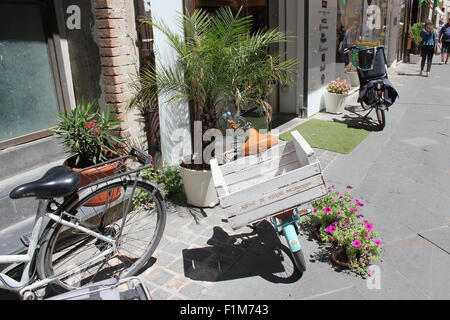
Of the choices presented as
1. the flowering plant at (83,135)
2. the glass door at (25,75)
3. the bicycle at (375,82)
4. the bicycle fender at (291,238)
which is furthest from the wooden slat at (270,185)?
the bicycle at (375,82)

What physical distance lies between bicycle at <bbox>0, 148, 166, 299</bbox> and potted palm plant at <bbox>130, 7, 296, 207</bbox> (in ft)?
3.48

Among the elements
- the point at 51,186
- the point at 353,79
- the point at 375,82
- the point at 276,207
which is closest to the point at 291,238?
the point at 276,207

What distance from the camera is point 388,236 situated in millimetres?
3678

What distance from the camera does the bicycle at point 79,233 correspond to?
2527mm

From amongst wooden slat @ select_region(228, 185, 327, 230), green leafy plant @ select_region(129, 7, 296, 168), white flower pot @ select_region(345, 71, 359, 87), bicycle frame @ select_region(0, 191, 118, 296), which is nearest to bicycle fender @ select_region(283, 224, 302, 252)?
wooden slat @ select_region(228, 185, 327, 230)

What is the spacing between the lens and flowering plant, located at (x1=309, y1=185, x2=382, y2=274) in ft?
10.4

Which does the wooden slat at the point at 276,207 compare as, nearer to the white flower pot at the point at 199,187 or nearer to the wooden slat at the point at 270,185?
the wooden slat at the point at 270,185

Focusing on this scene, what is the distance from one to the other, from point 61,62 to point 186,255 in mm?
2583

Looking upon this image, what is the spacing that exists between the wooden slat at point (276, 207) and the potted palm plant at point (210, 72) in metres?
1.42

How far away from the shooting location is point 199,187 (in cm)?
426

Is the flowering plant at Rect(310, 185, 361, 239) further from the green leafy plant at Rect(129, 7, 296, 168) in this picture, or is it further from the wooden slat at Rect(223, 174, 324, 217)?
the green leafy plant at Rect(129, 7, 296, 168)

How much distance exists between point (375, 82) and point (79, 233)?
6132 millimetres

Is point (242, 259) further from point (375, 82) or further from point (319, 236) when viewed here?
point (375, 82)
